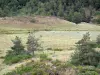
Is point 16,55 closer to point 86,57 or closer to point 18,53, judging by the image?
point 18,53

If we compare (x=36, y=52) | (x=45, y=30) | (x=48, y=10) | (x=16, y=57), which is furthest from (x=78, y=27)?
(x=16, y=57)

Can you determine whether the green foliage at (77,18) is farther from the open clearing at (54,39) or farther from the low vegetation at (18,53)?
the low vegetation at (18,53)

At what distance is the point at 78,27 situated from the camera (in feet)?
190

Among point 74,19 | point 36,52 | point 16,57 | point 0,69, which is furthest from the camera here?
point 74,19

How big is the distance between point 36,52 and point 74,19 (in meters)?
34.4

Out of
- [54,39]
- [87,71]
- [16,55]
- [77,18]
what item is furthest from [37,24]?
[87,71]

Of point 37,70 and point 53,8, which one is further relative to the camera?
point 53,8

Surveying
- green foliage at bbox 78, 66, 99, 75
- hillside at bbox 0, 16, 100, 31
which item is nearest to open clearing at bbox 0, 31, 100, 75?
hillside at bbox 0, 16, 100, 31

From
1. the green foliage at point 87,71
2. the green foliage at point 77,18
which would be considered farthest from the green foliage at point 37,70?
the green foliage at point 77,18

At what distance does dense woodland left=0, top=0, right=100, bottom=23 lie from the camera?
72.3 m

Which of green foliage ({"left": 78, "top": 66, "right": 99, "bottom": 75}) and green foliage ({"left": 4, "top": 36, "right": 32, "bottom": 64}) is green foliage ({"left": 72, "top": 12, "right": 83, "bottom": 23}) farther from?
green foliage ({"left": 78, "top": 66, "right": 99, "bottom": 75})

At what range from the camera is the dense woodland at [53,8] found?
237 ft

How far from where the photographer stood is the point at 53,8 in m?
75.1

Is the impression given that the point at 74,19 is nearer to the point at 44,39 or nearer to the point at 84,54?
the point at 44,39
